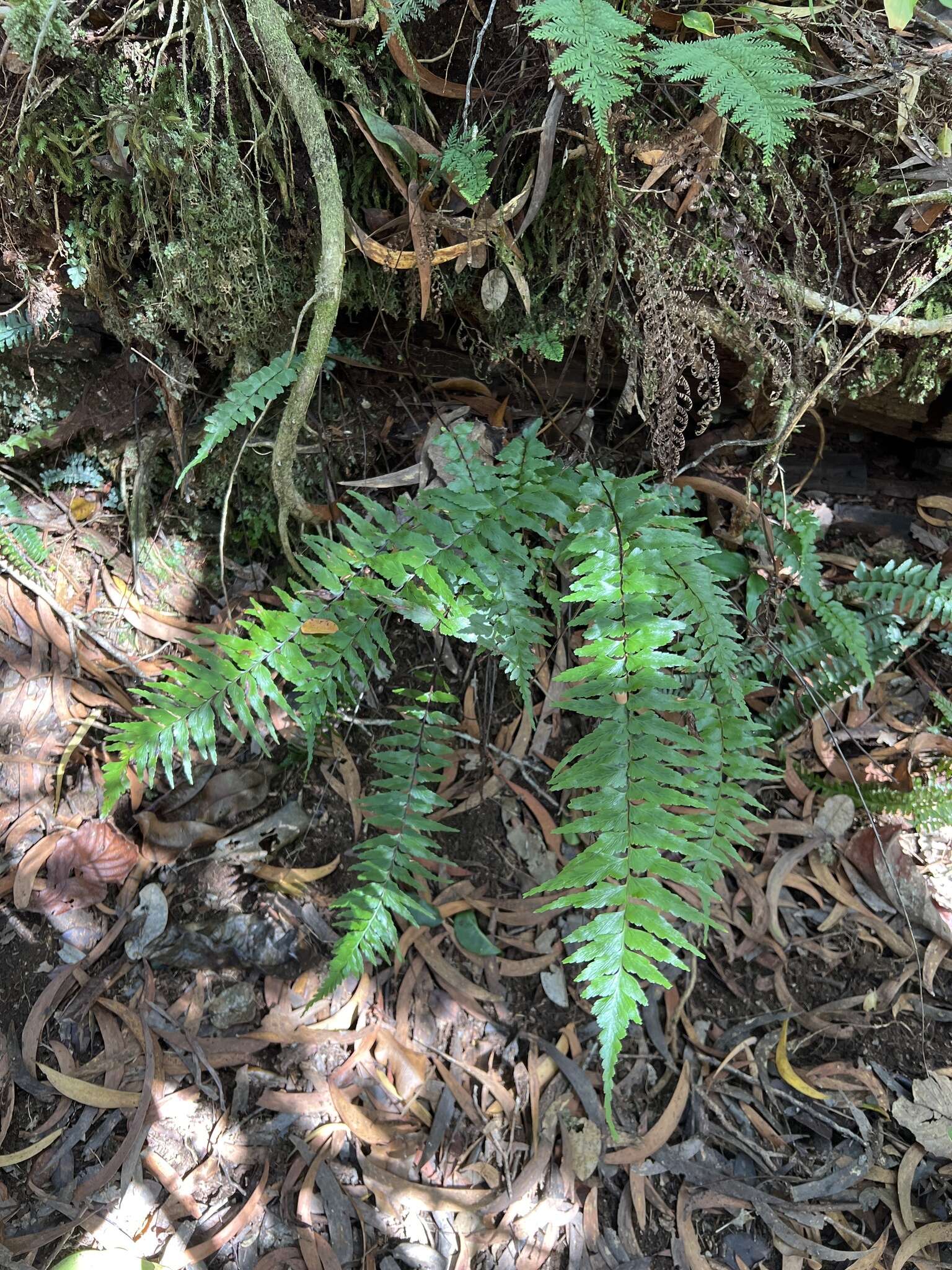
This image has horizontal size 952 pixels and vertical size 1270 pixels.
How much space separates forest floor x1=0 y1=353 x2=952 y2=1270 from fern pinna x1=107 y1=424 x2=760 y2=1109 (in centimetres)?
38

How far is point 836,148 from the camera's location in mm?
2373

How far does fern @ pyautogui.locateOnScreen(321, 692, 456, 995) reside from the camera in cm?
221

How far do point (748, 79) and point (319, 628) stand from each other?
5.71 ft

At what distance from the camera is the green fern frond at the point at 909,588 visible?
9.34 ft

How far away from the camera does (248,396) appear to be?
2.33 metres

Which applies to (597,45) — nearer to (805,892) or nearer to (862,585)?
(862,585)

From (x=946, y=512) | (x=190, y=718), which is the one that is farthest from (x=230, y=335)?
(x=946, y=512)

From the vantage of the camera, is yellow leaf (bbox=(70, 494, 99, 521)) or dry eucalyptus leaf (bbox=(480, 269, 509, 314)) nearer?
dry eucalyptus leaf (bbox=(480, 269, 509, 314))

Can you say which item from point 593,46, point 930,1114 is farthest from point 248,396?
point 930,1114

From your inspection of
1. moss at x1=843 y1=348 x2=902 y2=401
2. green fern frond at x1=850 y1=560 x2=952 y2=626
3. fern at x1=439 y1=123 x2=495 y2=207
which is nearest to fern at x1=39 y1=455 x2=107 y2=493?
fern at x1=439 y1=123 x2=495 y2=207

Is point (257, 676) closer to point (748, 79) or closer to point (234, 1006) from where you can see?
point (234, 1006)

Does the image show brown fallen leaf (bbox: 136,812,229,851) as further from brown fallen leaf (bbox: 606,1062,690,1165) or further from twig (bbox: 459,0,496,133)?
twig (bbox: 459,0,496,133)

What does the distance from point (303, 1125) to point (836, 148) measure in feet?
11.2

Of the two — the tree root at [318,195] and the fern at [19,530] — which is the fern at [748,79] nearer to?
the tree root at [318,195]
